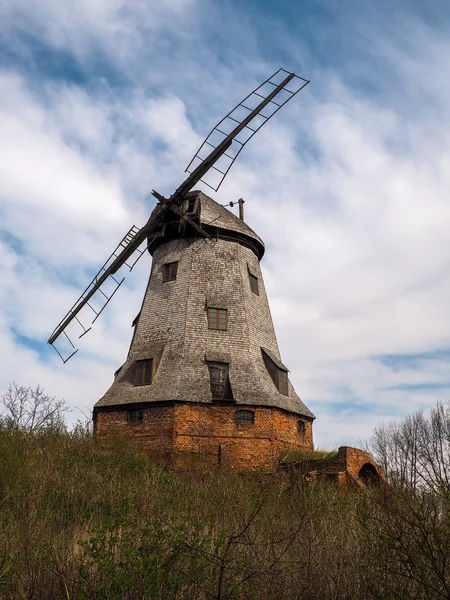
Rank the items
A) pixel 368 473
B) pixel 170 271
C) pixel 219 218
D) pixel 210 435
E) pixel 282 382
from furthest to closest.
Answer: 1. pixel 219 218
2. pixel 170 271
3. pixel 282 382
4. pixel 368 473
5. pixel 210 435

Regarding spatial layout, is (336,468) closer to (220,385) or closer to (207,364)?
(220,385)

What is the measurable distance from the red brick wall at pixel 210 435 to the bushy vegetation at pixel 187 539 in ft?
8.50

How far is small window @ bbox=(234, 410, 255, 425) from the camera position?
19.9 m

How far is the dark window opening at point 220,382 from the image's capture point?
2016cm

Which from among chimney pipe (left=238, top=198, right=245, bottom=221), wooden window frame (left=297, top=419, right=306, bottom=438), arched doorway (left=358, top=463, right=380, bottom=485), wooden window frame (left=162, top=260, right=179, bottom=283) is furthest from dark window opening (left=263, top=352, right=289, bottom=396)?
chimney pipe (left=238, top=198, right=245, bottom=221)

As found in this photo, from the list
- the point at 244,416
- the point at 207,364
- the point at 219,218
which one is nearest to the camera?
the point at 244,416

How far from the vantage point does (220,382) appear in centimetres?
2042

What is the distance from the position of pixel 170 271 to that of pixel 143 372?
4289mm

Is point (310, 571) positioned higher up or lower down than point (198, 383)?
lower down

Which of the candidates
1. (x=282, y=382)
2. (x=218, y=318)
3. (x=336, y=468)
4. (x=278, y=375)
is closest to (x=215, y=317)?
(x=218, y=318)

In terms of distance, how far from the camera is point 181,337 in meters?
21.1

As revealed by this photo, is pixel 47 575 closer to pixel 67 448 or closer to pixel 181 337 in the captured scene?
pixel 67 448

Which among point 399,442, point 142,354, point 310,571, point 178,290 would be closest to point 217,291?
point 178,290

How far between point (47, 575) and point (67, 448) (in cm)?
863
